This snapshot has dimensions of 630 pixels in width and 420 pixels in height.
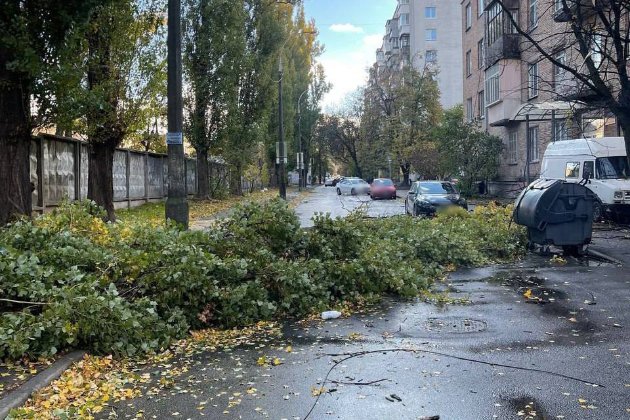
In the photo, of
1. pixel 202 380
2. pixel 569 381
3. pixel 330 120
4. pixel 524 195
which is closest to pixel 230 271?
pixel 202 380

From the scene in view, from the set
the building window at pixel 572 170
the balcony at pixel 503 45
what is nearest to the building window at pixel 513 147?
the balcony at pixel 503 45

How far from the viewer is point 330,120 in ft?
251

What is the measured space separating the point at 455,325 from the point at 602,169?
1352 cm

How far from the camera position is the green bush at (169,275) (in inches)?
233

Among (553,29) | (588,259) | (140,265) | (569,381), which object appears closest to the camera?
(569,381)

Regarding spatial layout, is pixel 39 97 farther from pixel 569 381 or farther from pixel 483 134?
pixel 483 134

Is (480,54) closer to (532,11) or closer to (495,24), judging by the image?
(495,24)

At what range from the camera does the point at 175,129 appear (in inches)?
430

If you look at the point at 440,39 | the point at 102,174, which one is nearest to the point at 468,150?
the point at 102,174

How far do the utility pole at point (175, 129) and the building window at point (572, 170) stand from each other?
1355cm

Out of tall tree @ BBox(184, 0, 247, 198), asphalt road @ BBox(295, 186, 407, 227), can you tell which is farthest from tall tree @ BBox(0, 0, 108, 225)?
tall tree @ BBox(184, 0, 247, 198)

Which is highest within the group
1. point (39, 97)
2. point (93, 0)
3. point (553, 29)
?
point (553, 29)

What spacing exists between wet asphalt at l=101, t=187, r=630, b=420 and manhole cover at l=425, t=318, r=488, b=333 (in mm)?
12

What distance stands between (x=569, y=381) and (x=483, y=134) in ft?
95.8
